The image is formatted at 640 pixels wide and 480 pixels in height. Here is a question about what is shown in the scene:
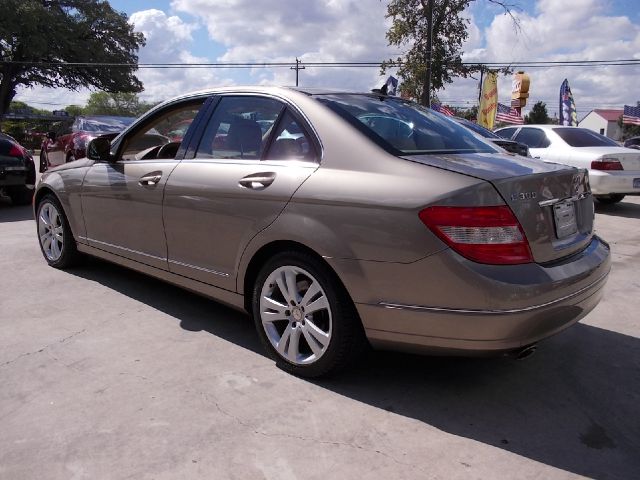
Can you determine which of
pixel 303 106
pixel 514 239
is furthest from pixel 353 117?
pixel 514 239

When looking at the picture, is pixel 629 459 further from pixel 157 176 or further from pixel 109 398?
pixel 157 176

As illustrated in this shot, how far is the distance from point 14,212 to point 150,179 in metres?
6.25

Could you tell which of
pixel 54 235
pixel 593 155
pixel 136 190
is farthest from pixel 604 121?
pixel 136 190

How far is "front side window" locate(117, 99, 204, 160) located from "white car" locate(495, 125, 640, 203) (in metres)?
6.78

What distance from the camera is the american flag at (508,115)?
24.1m

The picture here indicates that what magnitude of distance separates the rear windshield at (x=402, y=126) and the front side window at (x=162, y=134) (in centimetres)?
114

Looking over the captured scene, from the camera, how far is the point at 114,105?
101562 millimetres

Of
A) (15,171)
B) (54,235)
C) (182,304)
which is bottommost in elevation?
(182,304)

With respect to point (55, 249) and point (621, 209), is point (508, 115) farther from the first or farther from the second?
point (55, 249)

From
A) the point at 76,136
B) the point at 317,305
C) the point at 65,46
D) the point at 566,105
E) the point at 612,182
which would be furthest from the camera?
the point at 65,46

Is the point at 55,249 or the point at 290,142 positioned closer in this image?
the point at 290,142

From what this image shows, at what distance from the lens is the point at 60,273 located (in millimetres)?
5211

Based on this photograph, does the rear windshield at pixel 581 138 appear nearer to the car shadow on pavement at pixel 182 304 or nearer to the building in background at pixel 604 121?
the car shadow on pavement at pixel 182 304

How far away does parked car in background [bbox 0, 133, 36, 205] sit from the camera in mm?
8914
